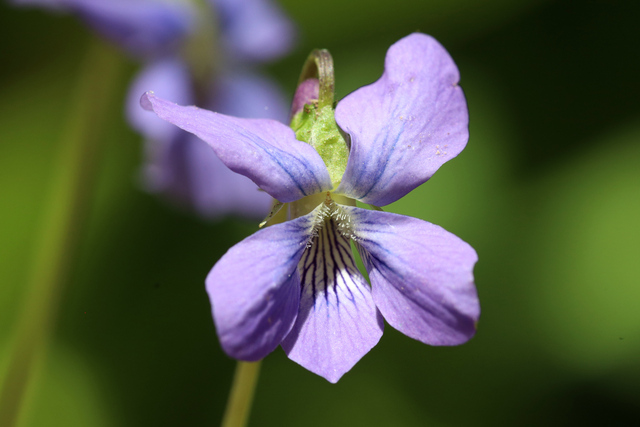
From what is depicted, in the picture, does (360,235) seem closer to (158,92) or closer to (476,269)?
(158,92)

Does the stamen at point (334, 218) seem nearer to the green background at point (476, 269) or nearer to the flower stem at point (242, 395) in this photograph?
the flower stem at point (242, 395)

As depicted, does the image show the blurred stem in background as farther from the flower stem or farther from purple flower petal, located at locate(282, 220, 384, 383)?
purple flower petal, located at locate(282, 220, 384, 383)

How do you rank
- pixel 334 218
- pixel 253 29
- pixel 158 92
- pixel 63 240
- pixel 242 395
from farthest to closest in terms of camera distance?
pixel 253 29, pixel 158 92, pixel 63 240, pixel 242 395, pixel 334 218

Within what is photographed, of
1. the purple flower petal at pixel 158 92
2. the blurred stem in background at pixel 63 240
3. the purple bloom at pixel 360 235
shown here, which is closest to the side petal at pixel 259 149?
the purple bloom at pixel 360 235

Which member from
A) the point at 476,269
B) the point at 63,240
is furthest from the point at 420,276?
the point at 476,269

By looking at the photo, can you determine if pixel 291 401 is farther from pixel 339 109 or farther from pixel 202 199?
pixel 339 109

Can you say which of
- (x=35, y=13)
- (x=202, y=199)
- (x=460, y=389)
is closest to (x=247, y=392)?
(x=202, y=199)
